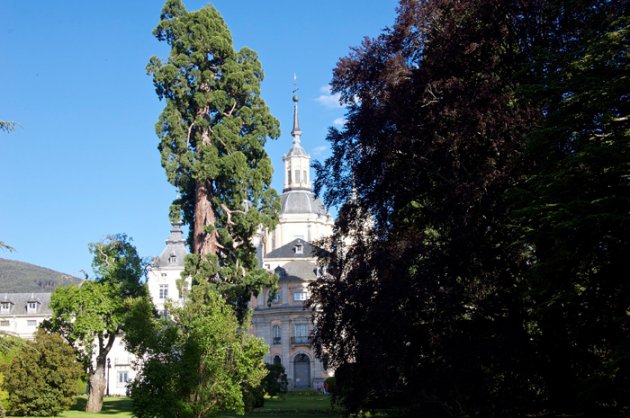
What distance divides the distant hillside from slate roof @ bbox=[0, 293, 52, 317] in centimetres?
1702

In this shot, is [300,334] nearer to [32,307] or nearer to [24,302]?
[32,307]

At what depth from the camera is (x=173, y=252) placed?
81.6 metres

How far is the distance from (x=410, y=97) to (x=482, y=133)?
119 inches

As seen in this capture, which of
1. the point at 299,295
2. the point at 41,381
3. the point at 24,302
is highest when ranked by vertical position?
the point at 24,302

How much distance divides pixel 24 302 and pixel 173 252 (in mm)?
20126

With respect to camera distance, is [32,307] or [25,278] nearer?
[32,307]

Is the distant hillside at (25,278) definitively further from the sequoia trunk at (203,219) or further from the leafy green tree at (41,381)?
the sequoia trunk at (203,219)

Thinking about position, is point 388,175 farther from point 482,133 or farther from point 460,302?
point 460,302

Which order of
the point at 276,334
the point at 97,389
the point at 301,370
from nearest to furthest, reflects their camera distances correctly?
the point at 97,389 → the point at 301,370 → the point at 276,334

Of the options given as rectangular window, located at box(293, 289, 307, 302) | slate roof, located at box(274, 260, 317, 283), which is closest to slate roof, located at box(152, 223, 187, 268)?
slate roof, located at box(274, 260, 317, 283)

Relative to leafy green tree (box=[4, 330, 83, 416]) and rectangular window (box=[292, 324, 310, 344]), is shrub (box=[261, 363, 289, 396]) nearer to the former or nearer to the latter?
rectangular window (box=[292, 324, 310, 344])

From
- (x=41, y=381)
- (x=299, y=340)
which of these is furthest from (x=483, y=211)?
(x=299, y=340)

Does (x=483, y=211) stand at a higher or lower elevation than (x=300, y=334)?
higher

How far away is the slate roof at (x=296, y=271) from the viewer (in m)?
70.2
